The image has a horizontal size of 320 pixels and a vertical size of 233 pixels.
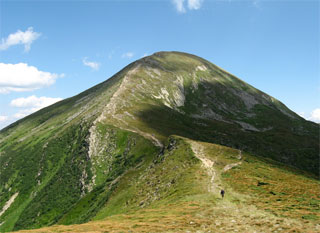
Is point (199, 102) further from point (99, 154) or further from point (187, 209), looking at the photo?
point (187, 209)

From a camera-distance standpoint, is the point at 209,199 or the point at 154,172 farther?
the point at 154,172

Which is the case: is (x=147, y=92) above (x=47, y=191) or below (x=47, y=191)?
above

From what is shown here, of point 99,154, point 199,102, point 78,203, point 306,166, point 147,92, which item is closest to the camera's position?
point 78,203

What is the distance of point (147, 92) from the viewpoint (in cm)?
15488

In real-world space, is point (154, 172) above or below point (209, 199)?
above

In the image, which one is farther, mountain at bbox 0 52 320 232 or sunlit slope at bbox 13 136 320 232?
mountain at bbox 0 52 320 232

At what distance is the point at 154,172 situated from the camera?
53.2 m

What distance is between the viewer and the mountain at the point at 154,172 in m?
26.8

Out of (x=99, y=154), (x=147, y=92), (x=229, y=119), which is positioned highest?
(x=147, y=92)

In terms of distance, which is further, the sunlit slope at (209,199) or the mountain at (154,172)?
the mountain at (154,172)

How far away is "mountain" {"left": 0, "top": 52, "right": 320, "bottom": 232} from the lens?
26781 mm

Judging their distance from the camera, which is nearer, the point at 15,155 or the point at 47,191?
the point at 47,191

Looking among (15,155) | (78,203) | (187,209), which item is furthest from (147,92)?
(187,209)

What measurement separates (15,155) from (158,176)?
9955 cm
